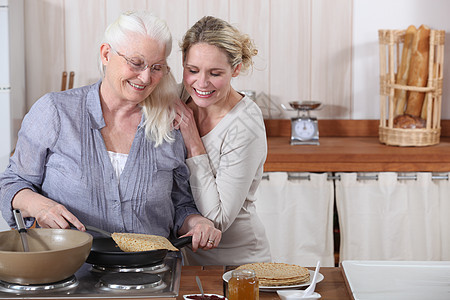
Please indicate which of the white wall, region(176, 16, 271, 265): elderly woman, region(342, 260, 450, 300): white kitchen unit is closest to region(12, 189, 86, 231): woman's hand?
region(176, 16, 271, 265): elderly woman

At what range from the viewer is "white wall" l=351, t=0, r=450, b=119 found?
3516 mm

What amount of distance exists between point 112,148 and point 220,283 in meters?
0.56

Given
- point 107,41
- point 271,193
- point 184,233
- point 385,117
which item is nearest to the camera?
point 107,41

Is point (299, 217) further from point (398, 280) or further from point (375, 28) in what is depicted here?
point (398, 280)

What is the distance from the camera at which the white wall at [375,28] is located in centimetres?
352

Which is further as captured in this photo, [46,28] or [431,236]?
[46,28]

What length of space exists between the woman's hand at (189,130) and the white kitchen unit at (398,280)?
1.98 ft

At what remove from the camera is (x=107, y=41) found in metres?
1.79

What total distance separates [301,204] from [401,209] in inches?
19.5

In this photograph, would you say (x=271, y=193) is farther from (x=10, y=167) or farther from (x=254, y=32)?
(x=10, y=167)

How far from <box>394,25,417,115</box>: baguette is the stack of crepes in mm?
1985

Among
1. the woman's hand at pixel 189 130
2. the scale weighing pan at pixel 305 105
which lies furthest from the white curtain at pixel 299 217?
the woman's hand at pixel 189 130

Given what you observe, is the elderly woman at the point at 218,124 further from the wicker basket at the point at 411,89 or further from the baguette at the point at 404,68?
the baguette at the point at 404,68

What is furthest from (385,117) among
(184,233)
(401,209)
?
(184,233)
